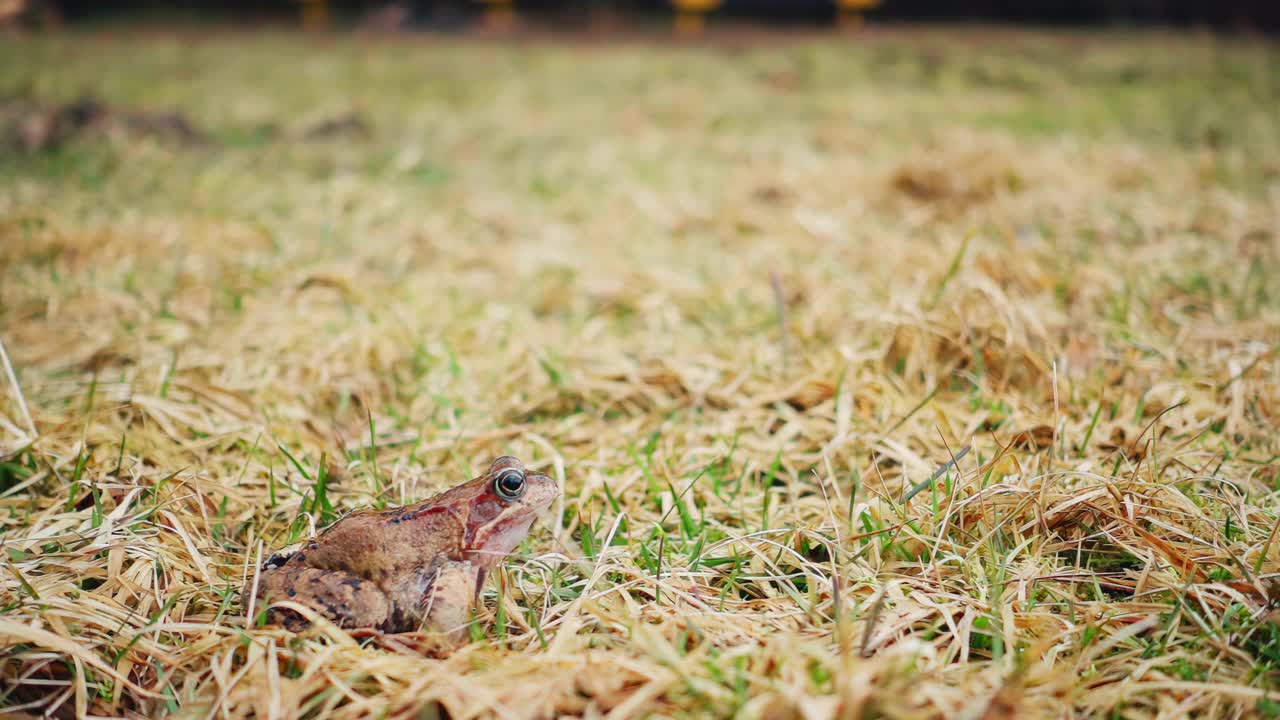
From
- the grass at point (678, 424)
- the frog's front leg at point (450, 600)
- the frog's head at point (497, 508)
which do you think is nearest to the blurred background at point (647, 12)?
the grass at point (678, 424)

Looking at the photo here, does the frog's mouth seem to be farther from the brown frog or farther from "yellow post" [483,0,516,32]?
"yellow post" [483,0,516,32]

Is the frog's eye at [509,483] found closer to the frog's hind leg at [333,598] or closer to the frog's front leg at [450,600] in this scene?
the frog's front leg at [450,600]

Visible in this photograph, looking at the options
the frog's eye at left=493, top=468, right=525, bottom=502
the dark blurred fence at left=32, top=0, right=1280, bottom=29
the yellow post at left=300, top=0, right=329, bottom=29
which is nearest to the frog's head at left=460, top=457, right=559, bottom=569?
the frog's eye at left=493, top=468, right=525, bottom=502

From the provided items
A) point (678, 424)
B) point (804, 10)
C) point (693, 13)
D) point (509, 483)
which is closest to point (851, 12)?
point (804, 10)

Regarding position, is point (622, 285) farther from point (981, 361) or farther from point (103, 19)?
point (103, 19)

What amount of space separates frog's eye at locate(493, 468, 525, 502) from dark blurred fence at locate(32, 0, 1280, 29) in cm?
1133

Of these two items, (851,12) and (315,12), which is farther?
(315,12)

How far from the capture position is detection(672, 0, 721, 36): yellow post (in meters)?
11.2

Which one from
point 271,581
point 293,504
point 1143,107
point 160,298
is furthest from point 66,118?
point 1143,107

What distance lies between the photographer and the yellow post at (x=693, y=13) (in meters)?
11.2

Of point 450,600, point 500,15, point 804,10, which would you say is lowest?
point 450,600

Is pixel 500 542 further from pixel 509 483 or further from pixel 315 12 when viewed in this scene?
pixel 315 12

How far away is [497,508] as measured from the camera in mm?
1235

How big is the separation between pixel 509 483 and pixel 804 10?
38.4 ft
